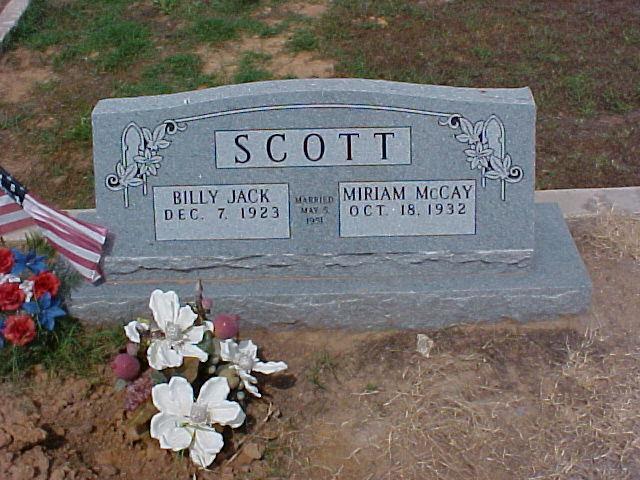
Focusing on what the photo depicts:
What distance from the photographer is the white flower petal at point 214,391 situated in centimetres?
333

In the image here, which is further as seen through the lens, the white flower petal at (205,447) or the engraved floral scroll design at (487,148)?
the engraved floral scroll design at (487,148)

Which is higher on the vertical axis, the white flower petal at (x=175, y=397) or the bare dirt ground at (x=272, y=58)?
the bare dirt ground at (x=272, y=58)

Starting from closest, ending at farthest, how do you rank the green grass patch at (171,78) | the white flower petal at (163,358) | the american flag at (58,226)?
the white flower petal at (163,358), the american flag at (58,226), the green grass patch at (171,78)

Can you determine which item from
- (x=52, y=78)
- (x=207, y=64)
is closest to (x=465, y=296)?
(x=207, y=64)

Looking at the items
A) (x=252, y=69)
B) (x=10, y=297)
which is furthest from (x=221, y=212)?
(x=252, y=69)

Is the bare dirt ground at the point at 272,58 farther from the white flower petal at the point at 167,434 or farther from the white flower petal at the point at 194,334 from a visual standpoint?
the white flower petal at the point at 167,434

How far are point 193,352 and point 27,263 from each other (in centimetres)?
92

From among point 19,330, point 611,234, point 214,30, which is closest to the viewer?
point 19,330

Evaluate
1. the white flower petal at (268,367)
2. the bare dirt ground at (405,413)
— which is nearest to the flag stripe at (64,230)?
the bare dirt ground at (405,413)

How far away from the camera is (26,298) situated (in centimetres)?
381

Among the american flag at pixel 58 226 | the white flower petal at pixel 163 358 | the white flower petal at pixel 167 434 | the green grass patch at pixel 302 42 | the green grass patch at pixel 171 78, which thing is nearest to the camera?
the white flower petal at pixel 167 434

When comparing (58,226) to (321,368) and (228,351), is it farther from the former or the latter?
(321,368)

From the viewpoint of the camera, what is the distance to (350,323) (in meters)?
4.07

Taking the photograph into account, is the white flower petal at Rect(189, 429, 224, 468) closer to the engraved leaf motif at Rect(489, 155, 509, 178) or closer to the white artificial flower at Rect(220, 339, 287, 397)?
the white artificial flower at Rect(220, 339, 287, 397)
